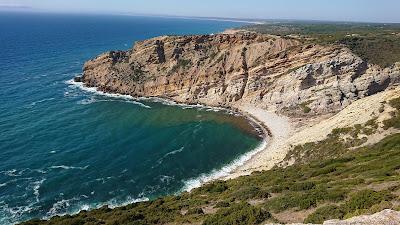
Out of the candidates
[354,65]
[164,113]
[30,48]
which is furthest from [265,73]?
[30,48]

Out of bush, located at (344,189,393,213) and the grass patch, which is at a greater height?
bush, located at (344,189,393,213)

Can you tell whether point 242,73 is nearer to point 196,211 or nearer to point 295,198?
point 196,211

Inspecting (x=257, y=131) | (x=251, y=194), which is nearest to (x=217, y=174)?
(x=257, y=131)

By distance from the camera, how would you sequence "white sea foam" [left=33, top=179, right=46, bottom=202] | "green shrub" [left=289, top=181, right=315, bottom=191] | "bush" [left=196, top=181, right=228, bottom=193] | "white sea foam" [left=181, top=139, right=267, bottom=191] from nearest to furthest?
"green shrub" [left=289, top=181, right=315, bottom=191] < "bush" [left=196, top=181, right=228, bottom=193] < "white sea foam" [left=33, top=179, right=46, bottom=202] < "white sea foam" [left=181, top=139, right=267, bottom=191]

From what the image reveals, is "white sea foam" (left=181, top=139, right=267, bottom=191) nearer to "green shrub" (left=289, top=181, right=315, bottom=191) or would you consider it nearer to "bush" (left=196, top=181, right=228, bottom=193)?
"bush" (left=196, top=181, right=228, bottom=193)

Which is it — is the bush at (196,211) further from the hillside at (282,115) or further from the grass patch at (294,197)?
the hillside at (282,115)

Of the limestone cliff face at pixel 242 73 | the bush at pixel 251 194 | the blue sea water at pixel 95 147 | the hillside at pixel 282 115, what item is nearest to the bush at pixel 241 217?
the hillside at pixel 282 115

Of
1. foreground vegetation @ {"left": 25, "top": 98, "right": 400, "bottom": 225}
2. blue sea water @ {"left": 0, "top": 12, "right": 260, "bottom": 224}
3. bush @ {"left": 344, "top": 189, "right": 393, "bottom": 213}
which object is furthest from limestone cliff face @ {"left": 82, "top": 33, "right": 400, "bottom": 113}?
bush @ {"left": 344, "top": 189, "right": 393, "bottom": 213}
